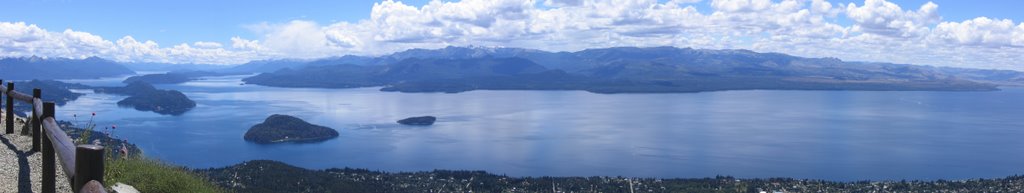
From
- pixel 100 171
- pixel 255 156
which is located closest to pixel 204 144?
pixel 255 156

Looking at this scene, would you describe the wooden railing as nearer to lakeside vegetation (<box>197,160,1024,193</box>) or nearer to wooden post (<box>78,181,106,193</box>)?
wooden post (<box>78,181,106,193</box>)

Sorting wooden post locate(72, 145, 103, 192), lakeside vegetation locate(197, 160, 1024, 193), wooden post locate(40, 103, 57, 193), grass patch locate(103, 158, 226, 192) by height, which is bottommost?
lakeside vegetation locate(197, 160, 1024, 193)

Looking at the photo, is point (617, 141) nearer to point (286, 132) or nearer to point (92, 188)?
point (286, 132)

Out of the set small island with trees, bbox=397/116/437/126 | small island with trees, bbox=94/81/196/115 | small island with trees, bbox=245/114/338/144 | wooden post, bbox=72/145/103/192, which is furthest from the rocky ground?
small island with trees, bbox=94/81/196/115

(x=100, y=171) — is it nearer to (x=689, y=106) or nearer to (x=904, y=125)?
(x=904, y=125)

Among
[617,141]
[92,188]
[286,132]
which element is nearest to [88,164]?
[92,188]

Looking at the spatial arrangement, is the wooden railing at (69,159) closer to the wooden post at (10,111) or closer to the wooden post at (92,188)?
the wooden post at (92,188)
